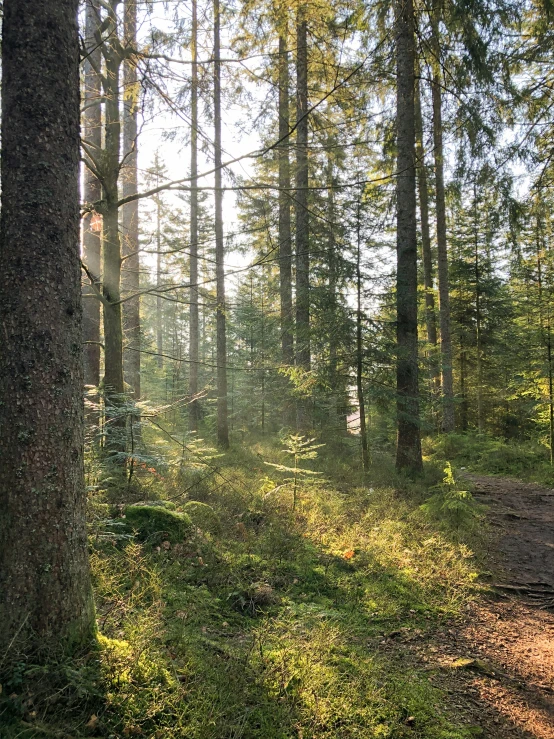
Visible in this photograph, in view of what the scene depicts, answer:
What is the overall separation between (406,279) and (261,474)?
19.1 feet

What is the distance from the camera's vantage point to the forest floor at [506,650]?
9.50 ft

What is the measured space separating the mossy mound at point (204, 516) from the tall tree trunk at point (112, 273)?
1427 mm

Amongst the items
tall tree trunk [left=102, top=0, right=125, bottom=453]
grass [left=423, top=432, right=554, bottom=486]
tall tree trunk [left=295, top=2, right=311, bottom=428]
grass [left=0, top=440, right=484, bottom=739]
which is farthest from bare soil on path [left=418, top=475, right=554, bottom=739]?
tall tree trunk [left=295, top=2, right=311, bottom=428]

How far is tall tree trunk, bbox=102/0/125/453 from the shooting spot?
5574 millimetres

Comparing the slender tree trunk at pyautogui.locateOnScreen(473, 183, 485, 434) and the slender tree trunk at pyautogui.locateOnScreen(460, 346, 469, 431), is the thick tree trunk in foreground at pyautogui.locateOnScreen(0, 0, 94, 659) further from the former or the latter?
the slender tree trunk at pyautogui.locateOnScreen(460, 346, 469, 431)

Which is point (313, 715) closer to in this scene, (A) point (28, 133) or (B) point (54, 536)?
(B) point (54, 536)

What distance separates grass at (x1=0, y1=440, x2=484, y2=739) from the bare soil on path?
0.23 metres

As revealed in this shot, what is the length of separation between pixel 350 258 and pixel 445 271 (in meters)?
6.23

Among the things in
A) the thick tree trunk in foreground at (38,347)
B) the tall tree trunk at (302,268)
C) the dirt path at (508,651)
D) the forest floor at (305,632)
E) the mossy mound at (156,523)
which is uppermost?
the tall tree trunk at (302,268)

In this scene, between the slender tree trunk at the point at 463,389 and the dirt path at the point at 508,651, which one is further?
the slender tree trunk at the point at 463,389

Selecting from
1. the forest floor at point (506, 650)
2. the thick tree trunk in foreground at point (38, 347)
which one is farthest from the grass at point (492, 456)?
the thick tree trunk in foreground at point (38, 347)

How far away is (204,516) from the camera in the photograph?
5.85 m

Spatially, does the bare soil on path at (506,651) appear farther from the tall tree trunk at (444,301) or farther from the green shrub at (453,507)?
the tall tree trunk at (444,301)

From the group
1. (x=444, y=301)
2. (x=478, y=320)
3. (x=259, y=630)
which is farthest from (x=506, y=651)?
(x=478, y=320)
